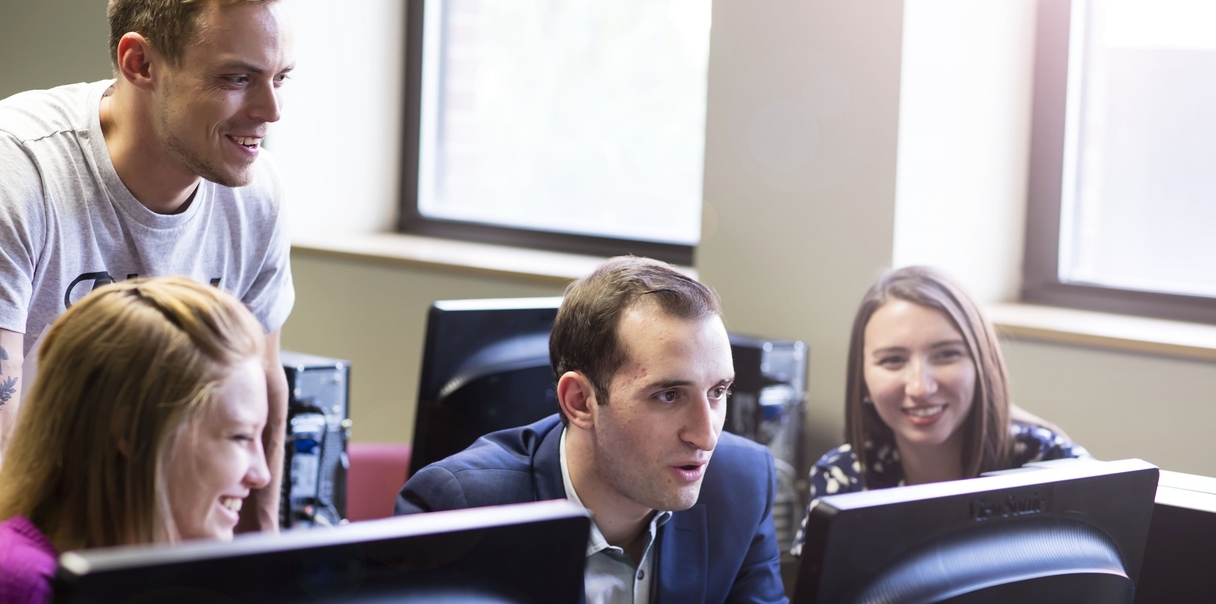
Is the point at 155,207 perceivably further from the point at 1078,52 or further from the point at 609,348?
the point at 1078,52

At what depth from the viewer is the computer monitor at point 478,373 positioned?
143 cm

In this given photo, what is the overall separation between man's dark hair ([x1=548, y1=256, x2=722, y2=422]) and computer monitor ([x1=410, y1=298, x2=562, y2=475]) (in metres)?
0.06

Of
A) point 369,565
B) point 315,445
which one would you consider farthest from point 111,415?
point 315,445

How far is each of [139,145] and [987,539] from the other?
4.14 ft

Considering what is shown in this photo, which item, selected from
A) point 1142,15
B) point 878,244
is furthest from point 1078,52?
point 878,244

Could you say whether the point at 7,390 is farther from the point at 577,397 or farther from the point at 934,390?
the point at 934,390

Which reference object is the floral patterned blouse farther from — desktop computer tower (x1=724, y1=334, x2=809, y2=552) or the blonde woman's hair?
the blonde woman's hair

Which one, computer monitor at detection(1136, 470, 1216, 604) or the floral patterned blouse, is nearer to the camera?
computer monitor at detection(1136, 470, 1216, 604)

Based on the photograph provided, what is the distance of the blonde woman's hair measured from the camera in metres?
0.92

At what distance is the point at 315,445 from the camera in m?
1.94

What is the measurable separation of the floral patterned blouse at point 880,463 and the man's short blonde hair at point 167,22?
122cm

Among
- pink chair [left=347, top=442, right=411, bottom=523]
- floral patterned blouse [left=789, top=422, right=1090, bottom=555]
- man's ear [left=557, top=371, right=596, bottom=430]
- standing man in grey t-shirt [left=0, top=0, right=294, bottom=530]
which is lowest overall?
pink chair [left=347, top=442, right=411, bottom=523]

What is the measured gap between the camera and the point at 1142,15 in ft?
8.24

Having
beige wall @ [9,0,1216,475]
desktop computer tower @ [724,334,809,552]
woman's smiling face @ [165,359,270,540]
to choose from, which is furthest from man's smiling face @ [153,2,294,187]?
beige wall @ [9,0,1216,475]
